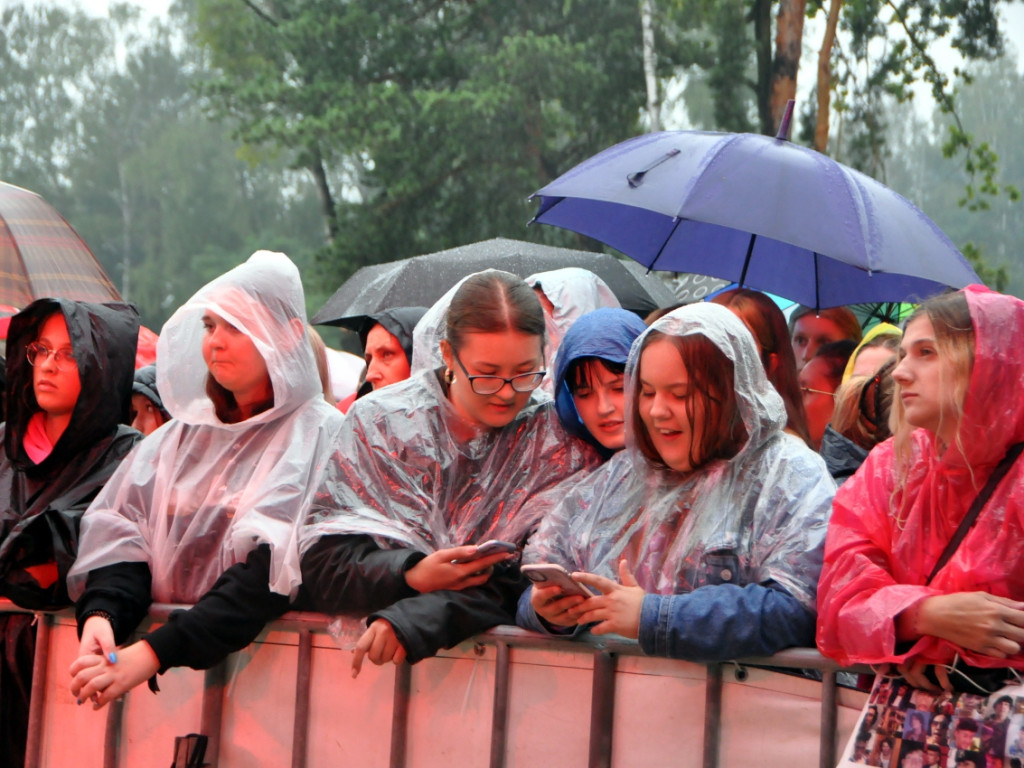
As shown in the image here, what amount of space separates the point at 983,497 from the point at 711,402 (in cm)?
65

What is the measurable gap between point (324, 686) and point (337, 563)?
0.32 m

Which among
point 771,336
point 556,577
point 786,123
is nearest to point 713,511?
point 556,577

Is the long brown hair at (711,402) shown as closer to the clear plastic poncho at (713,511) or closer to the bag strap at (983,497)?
the clear plastic poncho at (713,511)

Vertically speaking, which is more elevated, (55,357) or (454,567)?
(55,357)

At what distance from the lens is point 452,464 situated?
3.20 meters

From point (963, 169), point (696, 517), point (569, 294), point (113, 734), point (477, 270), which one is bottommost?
point (113, 734)

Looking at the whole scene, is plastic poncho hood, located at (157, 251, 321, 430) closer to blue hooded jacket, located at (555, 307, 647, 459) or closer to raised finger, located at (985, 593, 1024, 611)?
blue hooded jacket, located at (555, 307, 647, 459)

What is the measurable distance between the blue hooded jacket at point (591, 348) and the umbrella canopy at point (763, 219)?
0.63m

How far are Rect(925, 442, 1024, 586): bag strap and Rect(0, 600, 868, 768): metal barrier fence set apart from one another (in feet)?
0.96

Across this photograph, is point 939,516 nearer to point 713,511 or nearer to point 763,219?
point 713,511

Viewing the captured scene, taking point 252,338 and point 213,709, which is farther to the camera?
point 252,338

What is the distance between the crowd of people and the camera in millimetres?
2422

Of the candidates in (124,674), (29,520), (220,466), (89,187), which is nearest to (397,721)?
(124,674)

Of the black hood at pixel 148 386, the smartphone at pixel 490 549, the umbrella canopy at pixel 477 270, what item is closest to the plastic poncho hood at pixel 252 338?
the smartphone at pixel 490 549
